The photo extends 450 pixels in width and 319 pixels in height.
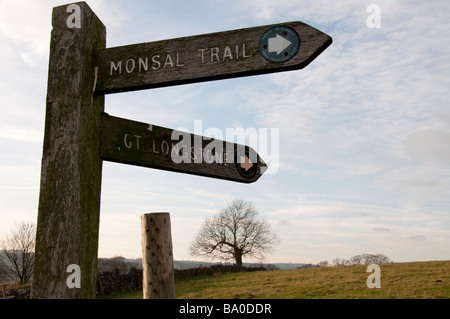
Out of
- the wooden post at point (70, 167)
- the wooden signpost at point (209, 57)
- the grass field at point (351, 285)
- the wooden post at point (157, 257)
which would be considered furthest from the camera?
the grass field at point (351, 285)

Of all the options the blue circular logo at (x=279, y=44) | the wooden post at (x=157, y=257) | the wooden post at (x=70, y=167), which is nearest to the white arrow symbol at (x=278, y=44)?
the blue circular logo at (x=279, y=44)

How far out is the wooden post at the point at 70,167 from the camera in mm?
2787

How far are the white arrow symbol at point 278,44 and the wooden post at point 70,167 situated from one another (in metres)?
1.44

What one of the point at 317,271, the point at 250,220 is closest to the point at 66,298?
the point at 317,271

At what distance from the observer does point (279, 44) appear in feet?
9.70

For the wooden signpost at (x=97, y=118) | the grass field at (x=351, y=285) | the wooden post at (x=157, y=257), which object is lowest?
the grass field at (x=351, y=285)

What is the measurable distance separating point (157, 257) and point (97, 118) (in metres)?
1.33

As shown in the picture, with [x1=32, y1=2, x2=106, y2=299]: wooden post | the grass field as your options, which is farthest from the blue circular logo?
the grass field

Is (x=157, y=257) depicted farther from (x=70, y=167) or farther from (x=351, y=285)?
(x=351, y=285)

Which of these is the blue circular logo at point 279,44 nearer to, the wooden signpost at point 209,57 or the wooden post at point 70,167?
the wooden signpost at point 209,57

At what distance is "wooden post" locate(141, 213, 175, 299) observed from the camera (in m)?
3.47

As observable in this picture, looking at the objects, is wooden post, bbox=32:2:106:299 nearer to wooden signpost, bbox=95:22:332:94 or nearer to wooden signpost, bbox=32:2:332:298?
wooden signpost, bbox=32:2:332:298

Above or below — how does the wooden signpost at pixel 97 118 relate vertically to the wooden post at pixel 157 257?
above

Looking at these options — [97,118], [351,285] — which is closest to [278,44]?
[97,118]
